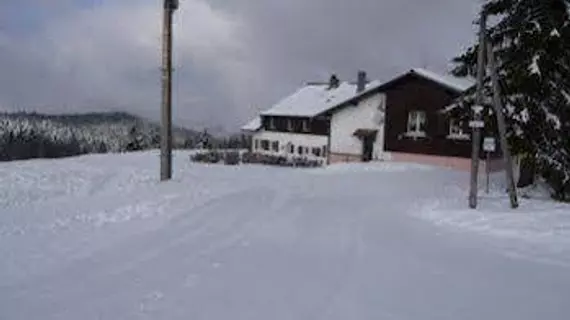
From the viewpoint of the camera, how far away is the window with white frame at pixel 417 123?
4381 cm

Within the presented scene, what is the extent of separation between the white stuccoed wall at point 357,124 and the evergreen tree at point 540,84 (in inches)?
905

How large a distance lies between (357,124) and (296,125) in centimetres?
1595

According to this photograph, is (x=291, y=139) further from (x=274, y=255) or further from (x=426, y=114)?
(x=274, y=255)

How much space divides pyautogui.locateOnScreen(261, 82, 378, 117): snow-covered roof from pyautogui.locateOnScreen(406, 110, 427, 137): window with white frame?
1711cm

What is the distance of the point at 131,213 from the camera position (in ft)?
54.4

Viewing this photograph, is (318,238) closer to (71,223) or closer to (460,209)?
(71,223)

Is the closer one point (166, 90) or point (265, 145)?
point (166, 90)

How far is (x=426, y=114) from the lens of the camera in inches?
1721

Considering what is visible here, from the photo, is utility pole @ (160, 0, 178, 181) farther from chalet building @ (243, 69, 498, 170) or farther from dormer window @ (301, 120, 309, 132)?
dormer window @ (301, 120, 309, 132)

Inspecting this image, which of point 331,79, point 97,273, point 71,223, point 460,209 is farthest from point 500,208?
point 331,79

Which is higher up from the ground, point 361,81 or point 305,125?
point 361,81

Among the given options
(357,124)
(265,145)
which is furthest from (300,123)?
(357,124)

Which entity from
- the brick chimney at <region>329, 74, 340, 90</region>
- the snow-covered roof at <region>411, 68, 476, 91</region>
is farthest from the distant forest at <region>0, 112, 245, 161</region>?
the snow-covered roof at <region>411, 68, 476, 91</region>

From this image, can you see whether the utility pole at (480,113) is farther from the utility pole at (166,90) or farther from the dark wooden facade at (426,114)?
the dark wooden facade at (426,114)
